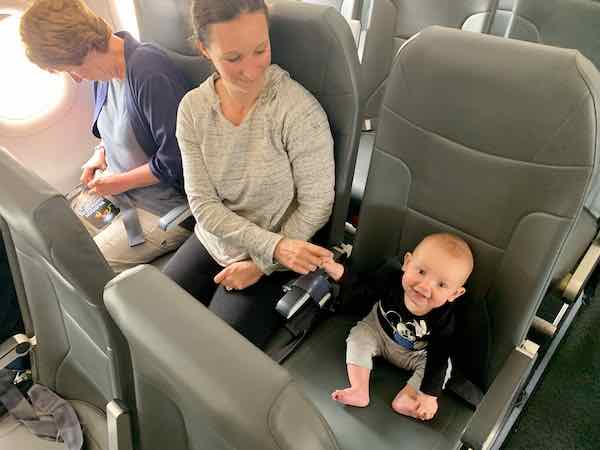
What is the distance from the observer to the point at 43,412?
1299 millimetres

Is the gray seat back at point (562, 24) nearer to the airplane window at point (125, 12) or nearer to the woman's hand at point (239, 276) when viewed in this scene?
the woman's hand at point (239, 276)

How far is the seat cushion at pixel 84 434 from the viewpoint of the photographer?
4.09ft

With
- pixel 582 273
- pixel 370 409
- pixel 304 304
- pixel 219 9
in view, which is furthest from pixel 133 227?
pixel 582 273

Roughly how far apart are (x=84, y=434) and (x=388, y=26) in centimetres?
187

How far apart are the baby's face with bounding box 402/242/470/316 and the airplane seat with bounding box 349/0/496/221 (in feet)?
2.26

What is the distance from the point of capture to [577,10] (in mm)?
1740

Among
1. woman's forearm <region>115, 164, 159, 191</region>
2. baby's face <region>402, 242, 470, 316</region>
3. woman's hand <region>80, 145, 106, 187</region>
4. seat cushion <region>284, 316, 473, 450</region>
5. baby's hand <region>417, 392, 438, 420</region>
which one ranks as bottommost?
seat cushion <region>284, 316, 473, 450</region>

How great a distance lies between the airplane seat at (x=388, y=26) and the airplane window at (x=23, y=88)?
1487mm

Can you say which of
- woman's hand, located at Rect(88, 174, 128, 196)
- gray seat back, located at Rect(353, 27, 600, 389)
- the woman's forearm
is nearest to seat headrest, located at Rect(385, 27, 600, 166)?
gray seat back, located at Rect(353, 27, 600, 389)

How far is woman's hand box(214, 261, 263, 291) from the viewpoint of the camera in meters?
1.32

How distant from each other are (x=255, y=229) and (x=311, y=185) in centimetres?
20

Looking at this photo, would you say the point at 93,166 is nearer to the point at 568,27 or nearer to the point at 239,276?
the point at 239,276

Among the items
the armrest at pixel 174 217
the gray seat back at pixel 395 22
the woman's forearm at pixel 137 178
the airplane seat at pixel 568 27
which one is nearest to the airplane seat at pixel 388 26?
the gray seat back at pixel 395 22

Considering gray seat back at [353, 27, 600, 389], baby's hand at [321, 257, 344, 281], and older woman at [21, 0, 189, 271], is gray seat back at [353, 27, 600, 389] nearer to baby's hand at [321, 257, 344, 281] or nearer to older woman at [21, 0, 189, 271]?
baby's hand at [321, 257, 344, 281]
